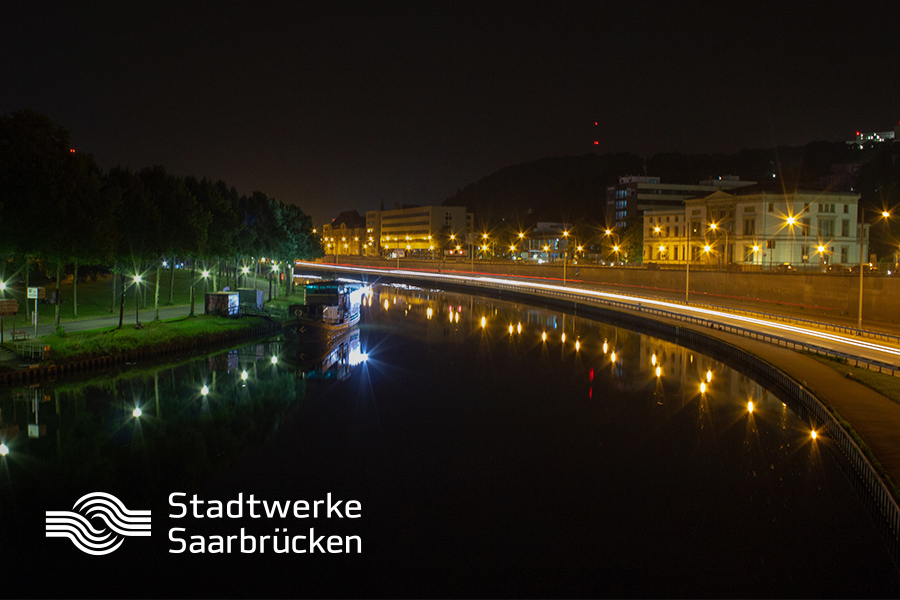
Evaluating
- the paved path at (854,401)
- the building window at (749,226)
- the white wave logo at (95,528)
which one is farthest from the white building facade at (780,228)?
the white wave logo at (95,528)

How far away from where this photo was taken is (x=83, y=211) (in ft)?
123

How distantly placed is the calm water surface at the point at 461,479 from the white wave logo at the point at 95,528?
1.11 ft

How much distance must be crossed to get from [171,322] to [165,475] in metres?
26.9

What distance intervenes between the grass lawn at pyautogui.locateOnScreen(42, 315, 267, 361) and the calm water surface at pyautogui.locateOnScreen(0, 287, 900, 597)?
9.43 ft

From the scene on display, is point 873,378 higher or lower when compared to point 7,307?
lower

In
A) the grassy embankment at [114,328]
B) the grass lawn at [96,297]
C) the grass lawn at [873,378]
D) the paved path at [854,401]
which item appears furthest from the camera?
the grass lawn at [96,297]

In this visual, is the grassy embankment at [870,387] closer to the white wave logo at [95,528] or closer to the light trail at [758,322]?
the light trail at [758,322]

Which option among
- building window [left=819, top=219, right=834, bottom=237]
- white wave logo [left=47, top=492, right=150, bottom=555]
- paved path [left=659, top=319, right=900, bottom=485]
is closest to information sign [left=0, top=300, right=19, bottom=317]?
white wave logo [left=47, top=492, right=150, bottom=555]

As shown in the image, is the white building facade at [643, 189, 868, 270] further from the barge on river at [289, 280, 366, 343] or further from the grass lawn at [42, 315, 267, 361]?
the grass lawn at [42, 315, 267, 361]

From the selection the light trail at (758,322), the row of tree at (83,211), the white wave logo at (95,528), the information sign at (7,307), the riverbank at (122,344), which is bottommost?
the white wave logo at (95,528)

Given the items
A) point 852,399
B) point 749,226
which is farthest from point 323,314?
point 749,226

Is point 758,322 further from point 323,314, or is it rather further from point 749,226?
point 749,226

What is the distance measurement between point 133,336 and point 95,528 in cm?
2330

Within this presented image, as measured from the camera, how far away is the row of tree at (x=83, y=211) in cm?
3531
